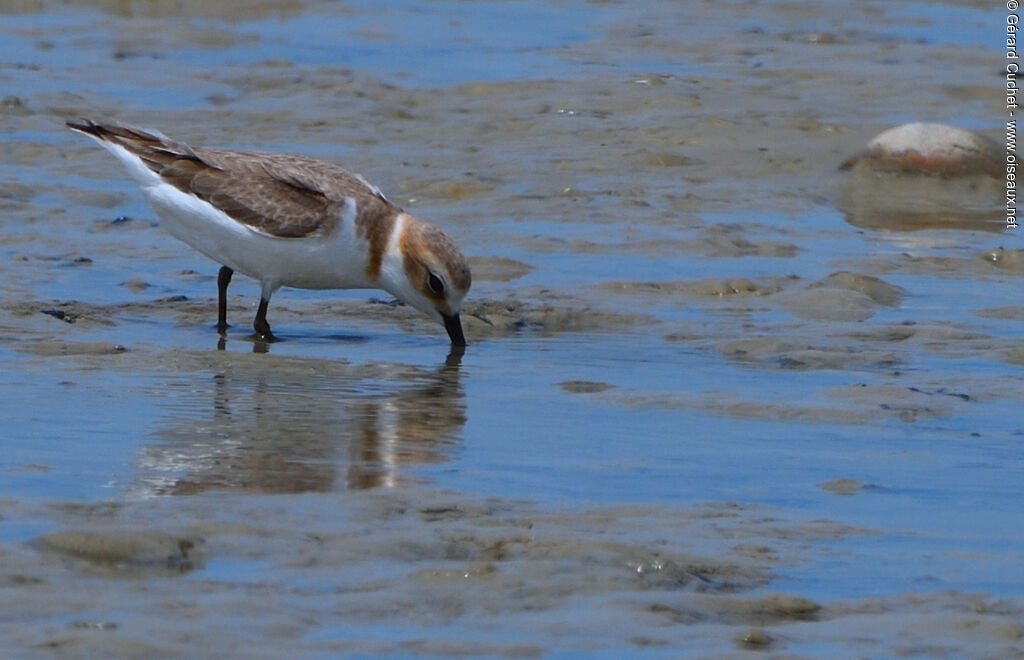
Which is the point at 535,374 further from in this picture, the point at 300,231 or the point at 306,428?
the point at 306,428

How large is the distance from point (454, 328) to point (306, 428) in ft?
6.69

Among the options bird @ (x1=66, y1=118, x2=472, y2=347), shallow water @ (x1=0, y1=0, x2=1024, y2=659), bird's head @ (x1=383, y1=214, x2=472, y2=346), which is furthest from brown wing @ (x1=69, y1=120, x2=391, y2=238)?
shallow water @ (x1=0, y1=0, x2=1024, y2=659)

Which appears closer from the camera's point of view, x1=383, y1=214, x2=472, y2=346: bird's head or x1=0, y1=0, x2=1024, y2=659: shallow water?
x1=0, y1=0, x2=1024, y2=659: shallow water

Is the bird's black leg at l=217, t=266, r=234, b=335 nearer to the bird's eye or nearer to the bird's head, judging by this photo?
the bird's head

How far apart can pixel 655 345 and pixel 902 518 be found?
322 cm

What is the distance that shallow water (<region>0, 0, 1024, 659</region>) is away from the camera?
5.57 metres

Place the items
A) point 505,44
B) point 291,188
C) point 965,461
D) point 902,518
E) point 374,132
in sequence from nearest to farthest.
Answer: point 902,518 → point 965,461 → point 291,188 → point 374,132 → point 505,44

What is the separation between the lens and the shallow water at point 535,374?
5566mm

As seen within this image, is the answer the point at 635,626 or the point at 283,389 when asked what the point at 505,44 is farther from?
the point at 635,626

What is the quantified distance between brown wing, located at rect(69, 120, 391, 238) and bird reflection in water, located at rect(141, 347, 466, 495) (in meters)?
0.85

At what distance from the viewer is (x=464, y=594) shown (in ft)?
18.3

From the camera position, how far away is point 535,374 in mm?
9164

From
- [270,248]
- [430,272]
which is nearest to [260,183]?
[270,248]

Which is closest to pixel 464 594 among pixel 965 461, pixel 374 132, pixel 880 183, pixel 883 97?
pixel 965 461
